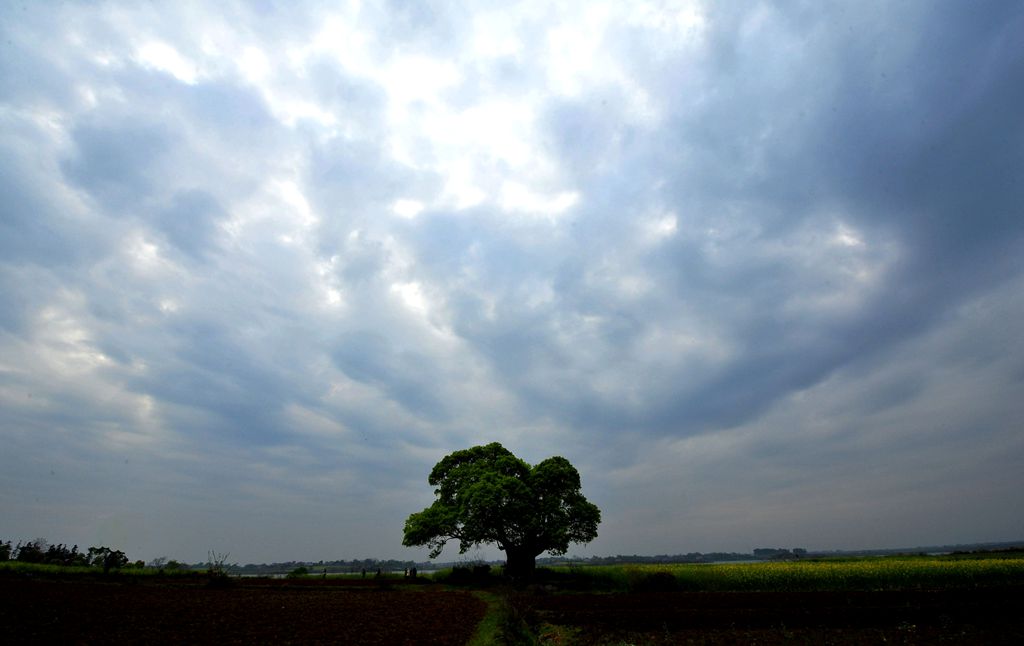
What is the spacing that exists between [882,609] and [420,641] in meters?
19.9

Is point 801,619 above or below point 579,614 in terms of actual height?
above

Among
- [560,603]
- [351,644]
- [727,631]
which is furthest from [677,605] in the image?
[351,644]

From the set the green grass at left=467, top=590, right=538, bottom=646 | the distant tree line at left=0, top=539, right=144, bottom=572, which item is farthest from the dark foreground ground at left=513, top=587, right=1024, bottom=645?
the distant tree line at left=0, top=539, right=144, bottom=572

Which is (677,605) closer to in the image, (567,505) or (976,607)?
(976,607)

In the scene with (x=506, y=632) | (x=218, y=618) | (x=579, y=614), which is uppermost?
(x=218, y=618)

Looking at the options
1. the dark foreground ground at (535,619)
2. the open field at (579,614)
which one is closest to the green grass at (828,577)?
the open field at (579,614)

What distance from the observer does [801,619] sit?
19672mm

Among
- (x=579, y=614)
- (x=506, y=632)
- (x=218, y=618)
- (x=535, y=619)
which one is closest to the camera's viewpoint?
(x=506, y=632)

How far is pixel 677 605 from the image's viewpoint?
2589 cm

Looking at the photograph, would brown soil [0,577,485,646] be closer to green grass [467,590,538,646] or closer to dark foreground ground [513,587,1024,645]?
green grass [467,590,538,646]

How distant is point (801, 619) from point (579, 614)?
9.52 meters

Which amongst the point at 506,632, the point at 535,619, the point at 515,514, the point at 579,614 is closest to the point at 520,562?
the point at 515,514

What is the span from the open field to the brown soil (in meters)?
0.06

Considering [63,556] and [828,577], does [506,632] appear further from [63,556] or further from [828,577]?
[63,556]
